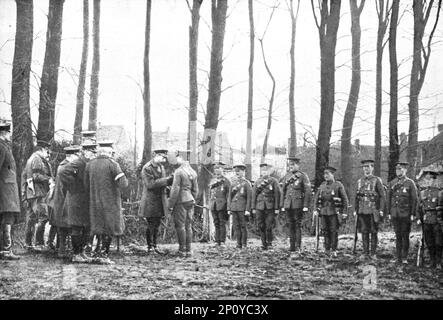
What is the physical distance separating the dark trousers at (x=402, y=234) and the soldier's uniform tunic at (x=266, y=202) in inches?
105

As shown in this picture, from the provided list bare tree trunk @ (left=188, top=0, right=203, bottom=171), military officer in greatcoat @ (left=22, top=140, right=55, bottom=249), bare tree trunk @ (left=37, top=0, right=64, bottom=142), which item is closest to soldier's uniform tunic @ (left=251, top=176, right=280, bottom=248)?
bare tree trunk @ (left=188, top=0, right=203, bottom=171)

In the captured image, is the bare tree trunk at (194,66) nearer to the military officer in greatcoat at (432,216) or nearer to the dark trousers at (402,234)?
the dark trousers at (402,234)

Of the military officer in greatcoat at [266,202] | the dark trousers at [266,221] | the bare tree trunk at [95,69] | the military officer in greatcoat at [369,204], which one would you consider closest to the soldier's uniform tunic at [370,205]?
the military officer in greatcoat at [369,204]

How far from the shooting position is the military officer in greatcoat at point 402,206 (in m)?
9.21

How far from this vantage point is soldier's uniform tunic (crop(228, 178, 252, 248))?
11555mm

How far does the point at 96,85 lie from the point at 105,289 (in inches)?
451

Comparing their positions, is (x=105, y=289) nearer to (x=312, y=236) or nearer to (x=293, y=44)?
(x=312, y=236)

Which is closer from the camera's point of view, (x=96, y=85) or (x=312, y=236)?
(x=312, y=236)

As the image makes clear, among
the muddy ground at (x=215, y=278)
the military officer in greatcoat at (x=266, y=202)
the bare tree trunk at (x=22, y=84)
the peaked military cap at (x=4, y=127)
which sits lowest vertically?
the muddy ground at (x=215, y=278)

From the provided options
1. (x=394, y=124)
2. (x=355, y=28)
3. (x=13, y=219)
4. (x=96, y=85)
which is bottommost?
(x=13, y=219)

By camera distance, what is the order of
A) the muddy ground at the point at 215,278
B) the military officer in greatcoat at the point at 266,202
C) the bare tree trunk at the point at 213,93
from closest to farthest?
the muddy ground at the point at 215,278 < the military officer in greatcoat at the point at 266,202 < the bare tree trunk at the point at 213,93

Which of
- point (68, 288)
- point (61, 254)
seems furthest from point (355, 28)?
point (68, 288)
